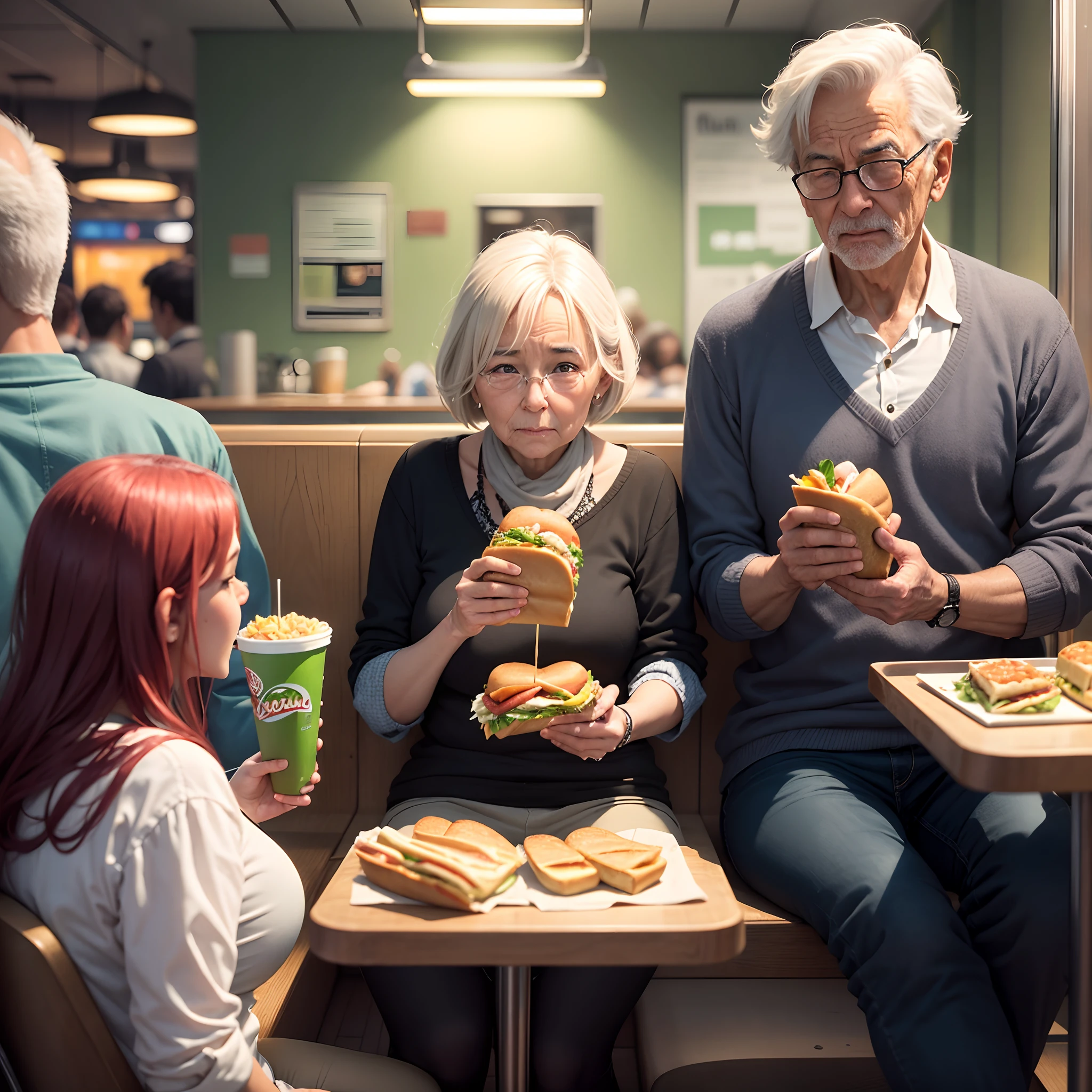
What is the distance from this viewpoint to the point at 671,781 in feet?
7.65

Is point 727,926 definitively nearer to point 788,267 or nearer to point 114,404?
point 114,404

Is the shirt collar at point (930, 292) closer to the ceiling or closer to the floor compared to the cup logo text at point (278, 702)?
closer to the ceiling

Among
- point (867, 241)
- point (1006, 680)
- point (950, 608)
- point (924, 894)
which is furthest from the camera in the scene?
point (867, 241)

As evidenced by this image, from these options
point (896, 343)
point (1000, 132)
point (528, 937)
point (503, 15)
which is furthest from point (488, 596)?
point (1000, 132)

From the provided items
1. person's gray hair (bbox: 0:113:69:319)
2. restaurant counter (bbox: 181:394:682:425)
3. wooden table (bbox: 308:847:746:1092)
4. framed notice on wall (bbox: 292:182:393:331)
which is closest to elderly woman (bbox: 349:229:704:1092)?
wooden table (bbox: 308:847:746:1092)

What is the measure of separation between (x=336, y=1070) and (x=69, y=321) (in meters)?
6.88

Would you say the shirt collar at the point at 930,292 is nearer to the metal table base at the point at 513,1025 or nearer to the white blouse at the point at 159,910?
the metal table base at the point at 513,1025

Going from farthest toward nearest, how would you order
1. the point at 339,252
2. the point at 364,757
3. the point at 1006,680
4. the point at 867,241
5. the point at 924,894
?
the point at 339,252 < the point at 364,757 < the point at 867,241 < the point at 924,894 < the point at 1006,680

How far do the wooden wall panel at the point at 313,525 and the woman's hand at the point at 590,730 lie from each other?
0.83m

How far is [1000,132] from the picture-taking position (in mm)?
5383

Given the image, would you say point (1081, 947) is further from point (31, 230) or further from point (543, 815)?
point (31, 230)

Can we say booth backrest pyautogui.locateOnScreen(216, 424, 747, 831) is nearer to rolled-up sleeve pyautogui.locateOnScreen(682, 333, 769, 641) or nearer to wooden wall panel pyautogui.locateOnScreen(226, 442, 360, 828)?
wooden wall panel pyautogui.locateOnScreen(226, 442, 360, 828)

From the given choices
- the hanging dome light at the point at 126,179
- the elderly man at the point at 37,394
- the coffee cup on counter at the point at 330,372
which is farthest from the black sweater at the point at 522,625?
the hanging dome light at the point at 126,179

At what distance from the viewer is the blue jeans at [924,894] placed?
1.45 m
